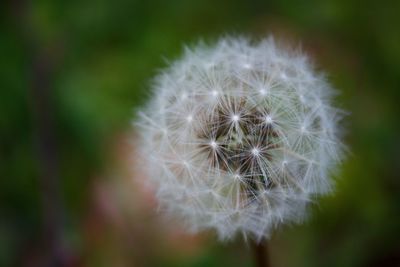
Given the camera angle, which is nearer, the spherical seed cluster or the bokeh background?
the spherical seed cluster

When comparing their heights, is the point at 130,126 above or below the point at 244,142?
above

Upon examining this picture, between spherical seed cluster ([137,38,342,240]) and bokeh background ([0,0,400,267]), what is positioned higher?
bokeh background ([0,0,400,267])

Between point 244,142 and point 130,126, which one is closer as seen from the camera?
point 244,142

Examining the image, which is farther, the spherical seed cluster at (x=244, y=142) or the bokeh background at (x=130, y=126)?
the bokeh background at (x=130, y=126)

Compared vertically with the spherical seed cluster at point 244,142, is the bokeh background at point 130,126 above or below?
above
